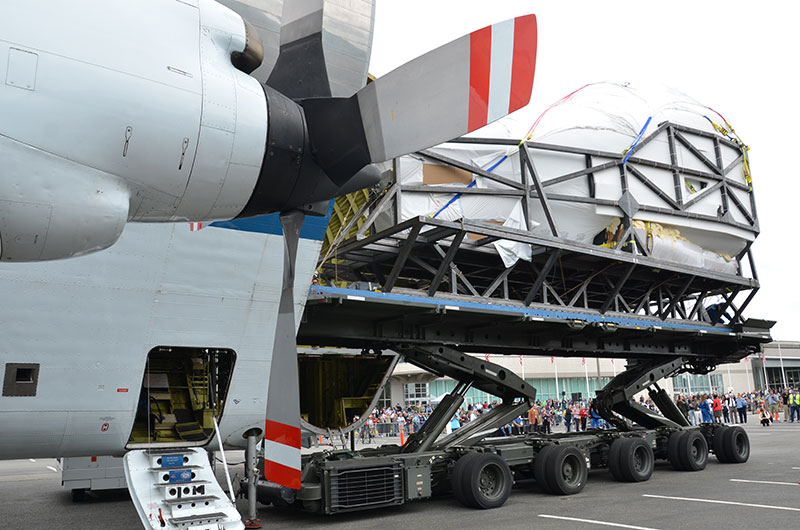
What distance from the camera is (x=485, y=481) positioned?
1066 cm

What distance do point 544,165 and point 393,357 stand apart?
16.7 feet

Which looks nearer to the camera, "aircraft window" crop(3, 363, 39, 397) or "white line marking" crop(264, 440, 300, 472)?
"white line marking" crop(264, 440, 300, 472)

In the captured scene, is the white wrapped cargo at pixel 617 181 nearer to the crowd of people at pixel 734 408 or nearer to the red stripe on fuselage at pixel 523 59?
the red stripe on fuselage at pixel 523 59

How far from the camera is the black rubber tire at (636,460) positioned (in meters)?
12.7

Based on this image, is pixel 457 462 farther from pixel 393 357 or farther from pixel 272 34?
pixel 272 34

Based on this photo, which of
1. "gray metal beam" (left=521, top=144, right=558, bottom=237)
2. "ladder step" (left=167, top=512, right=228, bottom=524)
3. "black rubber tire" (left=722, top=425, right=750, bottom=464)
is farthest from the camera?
"black rubber tire" (left=722, top=425, right=750, bottom=464)

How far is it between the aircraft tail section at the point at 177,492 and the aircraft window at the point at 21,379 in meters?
1.40

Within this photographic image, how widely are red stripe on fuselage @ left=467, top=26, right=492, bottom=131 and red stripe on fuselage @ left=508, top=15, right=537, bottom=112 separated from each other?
14cm

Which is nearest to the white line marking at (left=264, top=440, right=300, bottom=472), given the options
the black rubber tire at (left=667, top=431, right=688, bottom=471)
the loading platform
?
the loading platform

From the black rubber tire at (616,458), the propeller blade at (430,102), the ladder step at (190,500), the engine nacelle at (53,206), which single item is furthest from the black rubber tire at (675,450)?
the engine nacelle at (53,206)

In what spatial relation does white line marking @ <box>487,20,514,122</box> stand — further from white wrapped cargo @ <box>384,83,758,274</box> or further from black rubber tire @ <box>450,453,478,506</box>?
black rubber tire @ <box>450,453,478,506</box>

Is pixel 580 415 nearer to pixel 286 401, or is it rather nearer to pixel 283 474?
pixel 283 474

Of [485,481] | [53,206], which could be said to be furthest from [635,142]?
[53,206]

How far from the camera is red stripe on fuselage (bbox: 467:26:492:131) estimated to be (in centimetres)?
348
